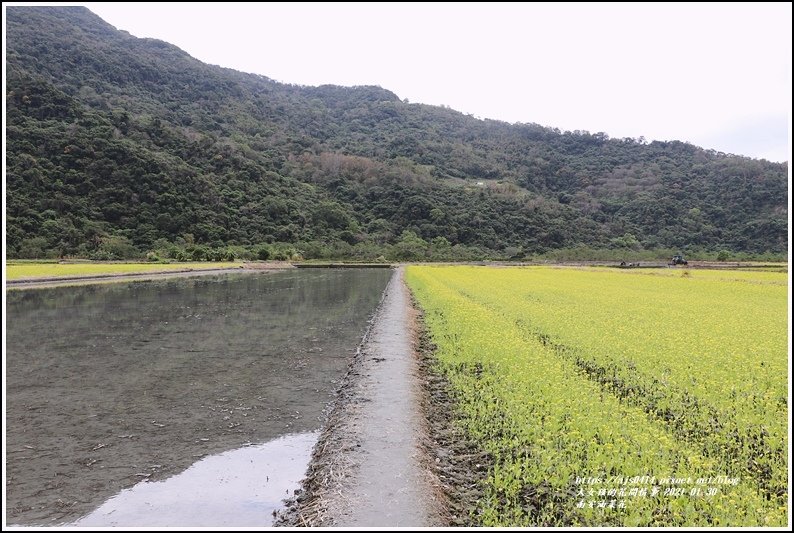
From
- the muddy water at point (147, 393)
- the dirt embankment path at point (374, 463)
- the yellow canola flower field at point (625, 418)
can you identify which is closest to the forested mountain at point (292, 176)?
the muddy water at point (147, 393)

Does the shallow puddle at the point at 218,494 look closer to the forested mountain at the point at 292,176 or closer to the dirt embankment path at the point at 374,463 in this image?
the dirt embankment path at the point at 374,463

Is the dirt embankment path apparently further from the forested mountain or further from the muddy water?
the forested mountain

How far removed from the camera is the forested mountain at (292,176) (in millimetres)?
55928

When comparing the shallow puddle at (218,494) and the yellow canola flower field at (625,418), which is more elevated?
the yellow canola flower field at (625,418)

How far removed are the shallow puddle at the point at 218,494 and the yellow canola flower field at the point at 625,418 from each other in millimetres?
1770

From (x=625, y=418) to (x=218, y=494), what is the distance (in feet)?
12.3

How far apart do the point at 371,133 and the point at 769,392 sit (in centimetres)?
12989

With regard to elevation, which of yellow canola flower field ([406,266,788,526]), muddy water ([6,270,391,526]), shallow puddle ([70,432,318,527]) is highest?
yellow canola flower field ([406,266,788,526])

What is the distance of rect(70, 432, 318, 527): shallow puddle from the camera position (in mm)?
4082

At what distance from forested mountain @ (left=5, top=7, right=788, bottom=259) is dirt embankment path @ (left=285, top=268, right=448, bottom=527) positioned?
48397 mm

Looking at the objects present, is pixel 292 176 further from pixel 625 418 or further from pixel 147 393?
pixel 625 418

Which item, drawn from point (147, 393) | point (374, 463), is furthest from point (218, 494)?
point (147, 393)

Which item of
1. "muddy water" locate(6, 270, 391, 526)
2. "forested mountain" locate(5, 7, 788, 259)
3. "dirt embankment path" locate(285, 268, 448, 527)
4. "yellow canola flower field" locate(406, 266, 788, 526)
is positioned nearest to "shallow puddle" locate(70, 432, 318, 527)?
"muddy water" locate(6, 270, 391, 526)

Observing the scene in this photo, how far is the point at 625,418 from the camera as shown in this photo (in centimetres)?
514
